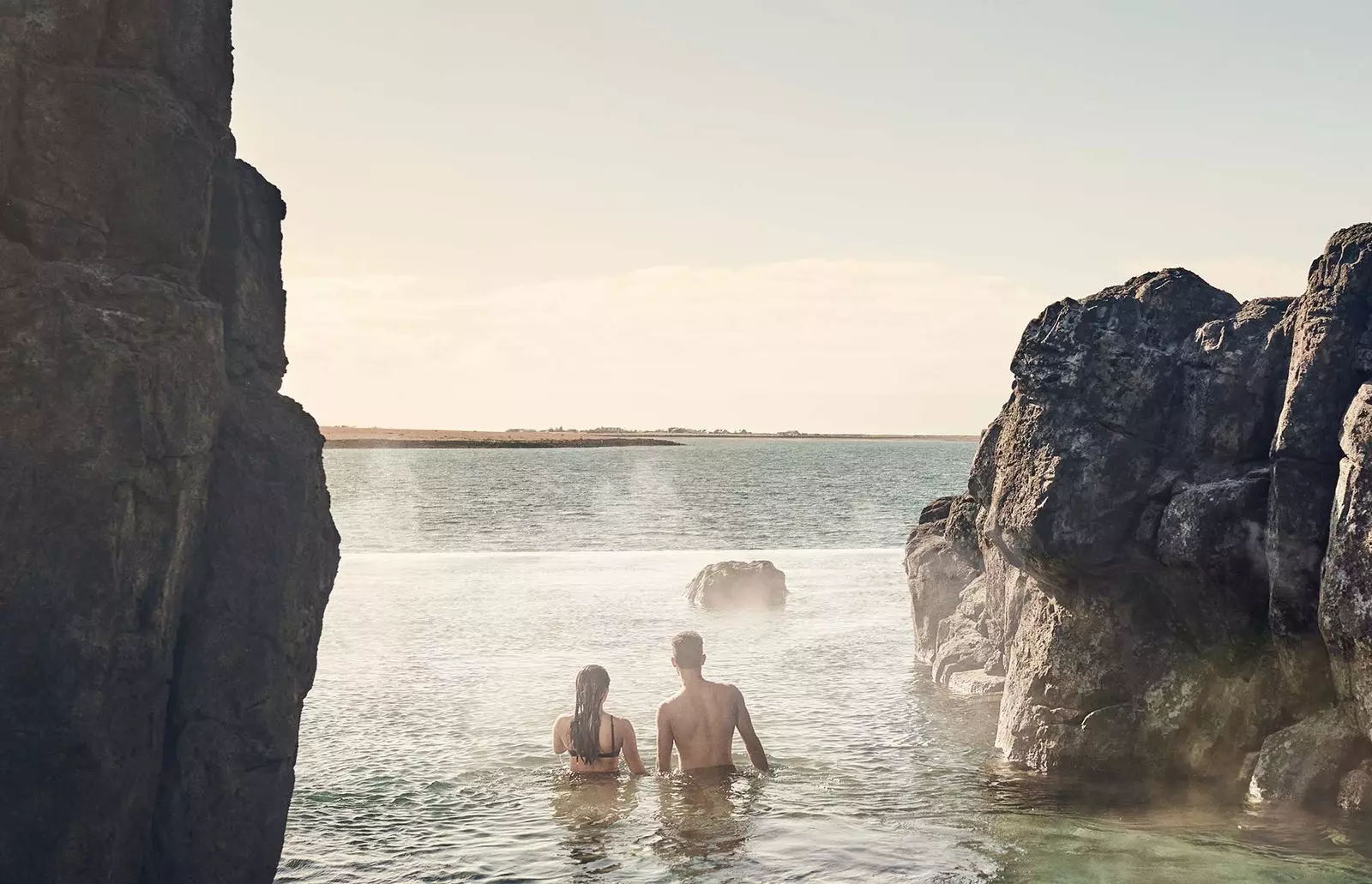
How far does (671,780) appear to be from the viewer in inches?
451

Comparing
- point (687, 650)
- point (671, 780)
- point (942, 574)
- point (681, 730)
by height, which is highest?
point (942, 574)

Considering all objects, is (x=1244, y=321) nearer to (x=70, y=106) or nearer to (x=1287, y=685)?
(x=1287, y=685)

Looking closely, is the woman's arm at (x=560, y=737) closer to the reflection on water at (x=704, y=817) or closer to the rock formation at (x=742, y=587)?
the reflection on water at (x=704, y=817)

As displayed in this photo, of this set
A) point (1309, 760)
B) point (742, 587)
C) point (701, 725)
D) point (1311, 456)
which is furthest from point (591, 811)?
point (742, 587)

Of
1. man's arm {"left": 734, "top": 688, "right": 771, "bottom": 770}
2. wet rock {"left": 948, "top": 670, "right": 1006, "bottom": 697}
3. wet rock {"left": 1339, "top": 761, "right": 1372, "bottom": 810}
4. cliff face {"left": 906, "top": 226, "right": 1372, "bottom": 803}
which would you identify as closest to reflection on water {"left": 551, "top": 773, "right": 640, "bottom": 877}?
man's arm {"left": 734, "top": 688, "right": 771, "bottom": 770}

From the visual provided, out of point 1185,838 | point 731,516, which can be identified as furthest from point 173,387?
point 731,516

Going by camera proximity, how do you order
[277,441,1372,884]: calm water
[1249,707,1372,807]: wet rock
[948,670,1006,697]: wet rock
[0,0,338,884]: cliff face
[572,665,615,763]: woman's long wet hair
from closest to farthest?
1. [0,0,338,884]: cliff face
2. [277,441,1372,884]: calm water
3. [1249,707,1372,807]: wet rock
4. [572,665,615,763]: woman's long wet hair
5. [948,670,1006,697]: wet rock

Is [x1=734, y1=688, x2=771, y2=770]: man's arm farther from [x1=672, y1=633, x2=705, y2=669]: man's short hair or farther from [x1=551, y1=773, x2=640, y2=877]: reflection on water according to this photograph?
[x1=551, y1=773, x2=640, y2=877]: reflection on water

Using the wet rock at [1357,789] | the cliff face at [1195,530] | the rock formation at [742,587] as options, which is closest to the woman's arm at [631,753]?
the cliff face at [1195,530]

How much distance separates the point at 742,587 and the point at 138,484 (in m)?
20.7

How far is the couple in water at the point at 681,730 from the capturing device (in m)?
11.5

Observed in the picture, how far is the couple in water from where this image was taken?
37.7 ft

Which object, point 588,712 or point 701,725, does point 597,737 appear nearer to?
point 588,712

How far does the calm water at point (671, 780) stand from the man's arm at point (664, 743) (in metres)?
0.20
